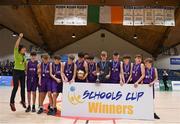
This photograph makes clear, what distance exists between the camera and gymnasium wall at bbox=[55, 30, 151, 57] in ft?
92.3

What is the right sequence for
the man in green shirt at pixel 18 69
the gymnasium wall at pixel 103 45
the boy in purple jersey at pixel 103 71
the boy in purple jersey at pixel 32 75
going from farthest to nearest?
the gymnasium wall at pixel 103 45, the boy in purple jersey at pixel 32 75, the man in green shirt at pixel 18 69, the boy in purple jersey at pixel 103 71

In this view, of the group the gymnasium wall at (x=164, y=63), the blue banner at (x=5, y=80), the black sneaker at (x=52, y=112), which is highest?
the gymnasium wall at (x=164, y=63)

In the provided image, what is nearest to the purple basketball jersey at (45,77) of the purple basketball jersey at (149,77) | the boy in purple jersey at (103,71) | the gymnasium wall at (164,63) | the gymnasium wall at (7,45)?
the boy in purple jersey at (103,71)

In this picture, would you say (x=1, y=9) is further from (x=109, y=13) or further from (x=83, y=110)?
(x=83, y=110)

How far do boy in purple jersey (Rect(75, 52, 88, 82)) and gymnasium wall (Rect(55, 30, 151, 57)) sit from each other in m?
20.2

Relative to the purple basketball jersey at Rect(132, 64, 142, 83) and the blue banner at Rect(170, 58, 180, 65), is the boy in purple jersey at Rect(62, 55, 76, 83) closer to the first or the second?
the purple basketball jersey at Rect(132, 64, 142, 83)

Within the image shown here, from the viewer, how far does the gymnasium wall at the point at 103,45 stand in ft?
92.3

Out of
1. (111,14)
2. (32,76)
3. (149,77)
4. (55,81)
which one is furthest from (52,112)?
(111,14)

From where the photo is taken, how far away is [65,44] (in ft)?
92.1

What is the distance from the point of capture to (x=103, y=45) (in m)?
28.2

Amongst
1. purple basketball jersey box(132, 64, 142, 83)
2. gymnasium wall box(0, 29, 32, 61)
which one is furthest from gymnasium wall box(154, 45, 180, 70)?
purple basketball jersey box(132, 64, 142, 83)

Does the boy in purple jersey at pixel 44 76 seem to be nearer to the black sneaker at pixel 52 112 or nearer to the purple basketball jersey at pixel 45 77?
the purple basketball jersey at pixel 45 77

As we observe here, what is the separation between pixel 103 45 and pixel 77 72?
20.5m

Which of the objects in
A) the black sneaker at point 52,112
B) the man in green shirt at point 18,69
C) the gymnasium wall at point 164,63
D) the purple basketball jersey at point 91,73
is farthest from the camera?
the gymnasium wall at point 164,63
